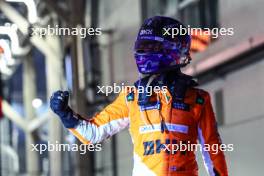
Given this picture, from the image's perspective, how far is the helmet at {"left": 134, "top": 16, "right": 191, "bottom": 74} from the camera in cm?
173

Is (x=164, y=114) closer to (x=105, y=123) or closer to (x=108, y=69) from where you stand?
(x=105, y=123)

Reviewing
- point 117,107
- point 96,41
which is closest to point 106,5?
point 96,41

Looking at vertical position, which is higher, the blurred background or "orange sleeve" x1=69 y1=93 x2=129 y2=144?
the blurred background

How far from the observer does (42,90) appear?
7551mm

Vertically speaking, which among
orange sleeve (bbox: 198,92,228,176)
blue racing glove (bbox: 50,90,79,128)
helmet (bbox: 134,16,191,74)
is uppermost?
helmet (bbox: 134,16,191,74)

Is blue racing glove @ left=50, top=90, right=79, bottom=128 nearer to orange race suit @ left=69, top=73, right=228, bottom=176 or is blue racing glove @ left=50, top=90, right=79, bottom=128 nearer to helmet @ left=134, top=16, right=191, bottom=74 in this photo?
orange race suit @ left=69, top=73, right=228, bottom=176

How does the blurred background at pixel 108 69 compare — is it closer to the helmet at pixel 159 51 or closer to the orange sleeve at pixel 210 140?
the orange sleeve at pixel 210 140

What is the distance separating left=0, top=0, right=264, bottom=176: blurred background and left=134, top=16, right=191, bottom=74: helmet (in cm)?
30

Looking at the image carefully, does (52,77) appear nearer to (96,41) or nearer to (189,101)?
(96,41)

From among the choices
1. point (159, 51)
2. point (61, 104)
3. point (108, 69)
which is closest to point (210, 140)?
point (159, 51)

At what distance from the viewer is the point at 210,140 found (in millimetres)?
1732

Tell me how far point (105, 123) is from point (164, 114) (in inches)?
6.3

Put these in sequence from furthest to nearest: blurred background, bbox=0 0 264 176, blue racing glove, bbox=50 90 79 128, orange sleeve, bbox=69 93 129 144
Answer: blurred background, bbox=0 0 264 176
orange sleeve, bbox=69 93 129 144
blue racing glove, bbox=50 90 79 128

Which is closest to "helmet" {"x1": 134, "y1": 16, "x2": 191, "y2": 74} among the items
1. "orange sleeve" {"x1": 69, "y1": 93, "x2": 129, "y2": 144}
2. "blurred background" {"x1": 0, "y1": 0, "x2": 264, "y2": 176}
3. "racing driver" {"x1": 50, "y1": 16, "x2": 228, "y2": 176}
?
"racing driver" {"x1": 50, "y1": 16, "x2": 228, "y2": 176}
